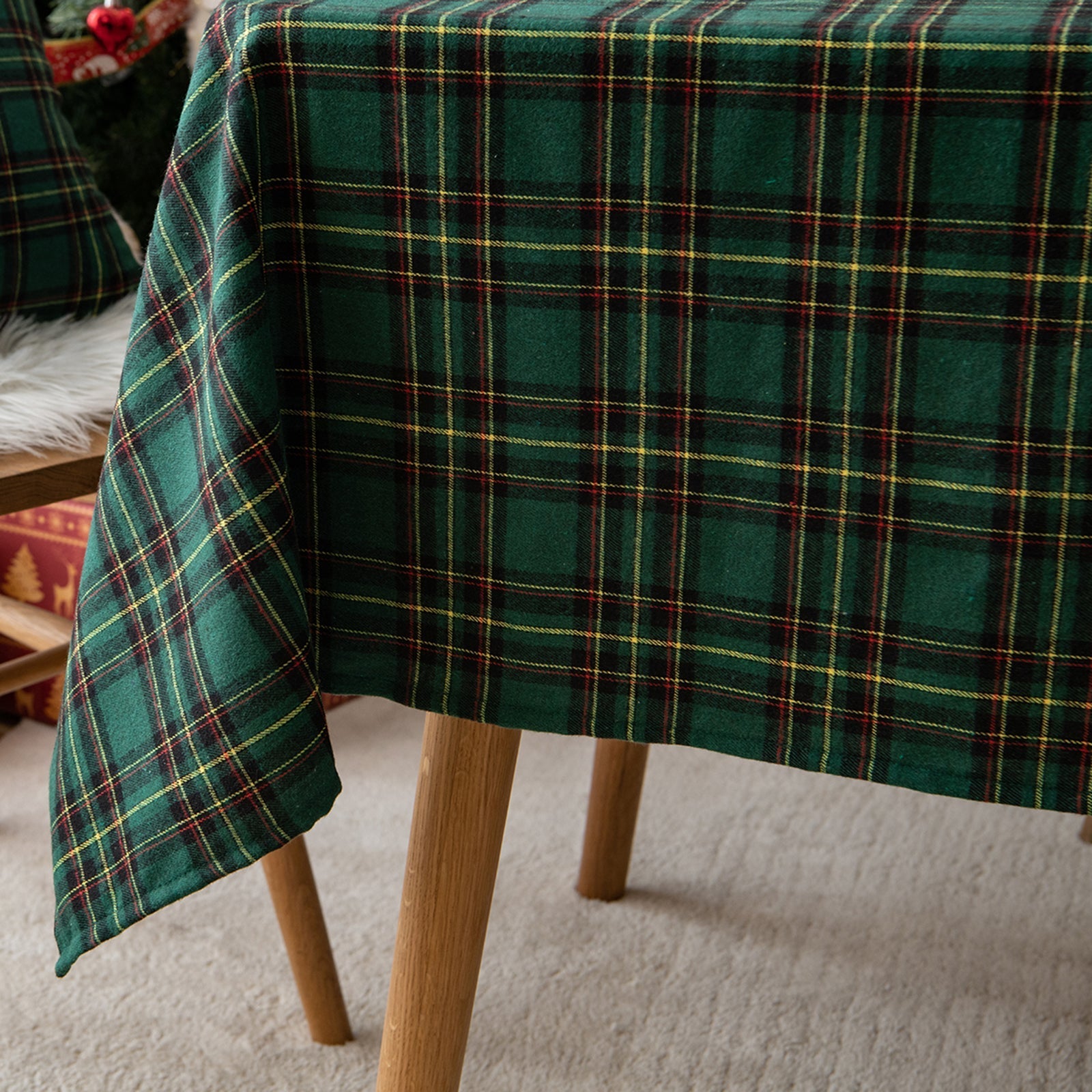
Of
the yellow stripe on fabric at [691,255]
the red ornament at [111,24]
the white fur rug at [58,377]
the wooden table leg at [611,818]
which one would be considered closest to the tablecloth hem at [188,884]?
the yellow stripe on fabric at [691,255]

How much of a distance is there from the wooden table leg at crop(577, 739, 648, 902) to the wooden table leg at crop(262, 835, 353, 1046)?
257 mm

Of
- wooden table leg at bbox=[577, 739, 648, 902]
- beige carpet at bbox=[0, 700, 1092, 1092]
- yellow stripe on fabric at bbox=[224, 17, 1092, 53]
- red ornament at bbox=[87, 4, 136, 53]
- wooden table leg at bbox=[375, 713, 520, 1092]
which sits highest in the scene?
red ornament at bbox=[87, 4, 136, 53]

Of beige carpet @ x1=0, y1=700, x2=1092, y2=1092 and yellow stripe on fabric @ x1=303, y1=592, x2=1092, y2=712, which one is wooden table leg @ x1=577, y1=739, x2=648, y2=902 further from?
yellow stripe on fabric @ x1=303, y1=592, x2=1092, y2=712

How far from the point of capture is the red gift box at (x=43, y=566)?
4.33ft

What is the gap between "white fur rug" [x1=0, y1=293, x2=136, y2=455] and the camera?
777 millimetres

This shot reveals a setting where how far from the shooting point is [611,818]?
104cm

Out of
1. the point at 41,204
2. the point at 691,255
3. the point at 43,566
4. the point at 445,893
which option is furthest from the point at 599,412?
Result: the point at 43,566

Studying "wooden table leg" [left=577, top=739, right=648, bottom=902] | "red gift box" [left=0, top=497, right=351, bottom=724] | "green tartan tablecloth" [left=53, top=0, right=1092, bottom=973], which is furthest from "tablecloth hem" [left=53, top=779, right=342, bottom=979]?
"red gift box" [left=0, top=497, right=351, bottom=724]

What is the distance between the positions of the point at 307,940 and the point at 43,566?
697 millimetres

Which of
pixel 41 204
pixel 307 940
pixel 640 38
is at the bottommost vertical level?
pixel 307 940

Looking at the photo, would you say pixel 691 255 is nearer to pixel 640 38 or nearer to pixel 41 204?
pixel 640 38

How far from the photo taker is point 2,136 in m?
0.88

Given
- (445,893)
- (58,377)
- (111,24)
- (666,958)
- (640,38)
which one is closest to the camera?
(640,38)

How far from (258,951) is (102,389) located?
1.60 feet
